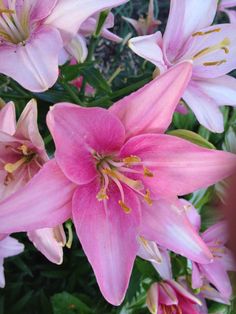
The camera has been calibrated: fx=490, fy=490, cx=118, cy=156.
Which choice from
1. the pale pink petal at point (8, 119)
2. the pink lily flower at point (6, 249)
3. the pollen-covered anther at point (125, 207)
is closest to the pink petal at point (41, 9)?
the pale pink petal at point (8, 119)

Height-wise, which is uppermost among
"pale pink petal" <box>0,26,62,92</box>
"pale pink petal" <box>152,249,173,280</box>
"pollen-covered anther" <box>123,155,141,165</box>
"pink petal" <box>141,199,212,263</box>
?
"pale pink petal" <box>0,26,62,92</box>

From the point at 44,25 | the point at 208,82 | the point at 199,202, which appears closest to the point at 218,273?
the point at 199,202

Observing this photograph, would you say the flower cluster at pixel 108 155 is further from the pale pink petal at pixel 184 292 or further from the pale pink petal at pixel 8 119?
the pale pink petal at pixel 184 292

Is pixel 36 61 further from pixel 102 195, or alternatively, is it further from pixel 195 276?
pixel 195 276

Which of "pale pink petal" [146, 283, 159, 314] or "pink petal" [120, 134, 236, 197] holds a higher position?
"pink petal" [120, 134, 236, 197]

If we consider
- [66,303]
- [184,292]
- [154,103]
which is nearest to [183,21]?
[154,103]

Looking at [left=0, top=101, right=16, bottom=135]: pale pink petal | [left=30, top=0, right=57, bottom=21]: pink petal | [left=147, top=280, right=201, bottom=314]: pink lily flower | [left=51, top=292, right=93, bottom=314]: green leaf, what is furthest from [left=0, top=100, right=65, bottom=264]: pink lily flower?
[left=51, top=292, right=93, bottom=314]: green leaf

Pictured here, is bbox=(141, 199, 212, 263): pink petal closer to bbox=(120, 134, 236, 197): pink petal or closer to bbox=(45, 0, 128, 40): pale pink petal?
bbox=(120, 134, 236, 197): pink petal
